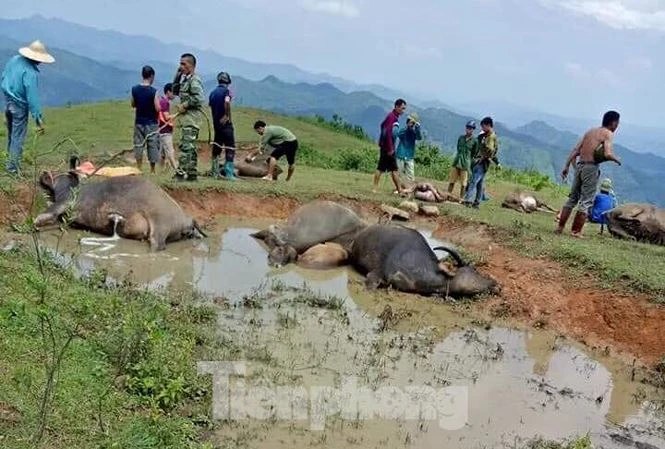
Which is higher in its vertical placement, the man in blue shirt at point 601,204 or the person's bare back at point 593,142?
the person's bare back at point 593,142

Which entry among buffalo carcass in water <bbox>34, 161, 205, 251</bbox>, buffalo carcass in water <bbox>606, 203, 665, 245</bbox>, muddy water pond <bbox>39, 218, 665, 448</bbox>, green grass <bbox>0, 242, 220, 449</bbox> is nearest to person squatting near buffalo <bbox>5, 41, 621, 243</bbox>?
buffalo carcass in water <bbox>606, 203, 665, 245</bbox>

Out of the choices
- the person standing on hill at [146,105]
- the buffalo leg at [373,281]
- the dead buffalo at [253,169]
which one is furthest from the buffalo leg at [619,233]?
the person standing on hill at [146,105]

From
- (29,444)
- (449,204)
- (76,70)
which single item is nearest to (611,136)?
(449,204)

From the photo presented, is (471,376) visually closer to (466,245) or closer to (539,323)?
(539,323)

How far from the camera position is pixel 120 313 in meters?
6.67

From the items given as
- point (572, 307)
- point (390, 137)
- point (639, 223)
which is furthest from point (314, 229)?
point (639, 223)

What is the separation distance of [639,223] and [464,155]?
3.52 meters

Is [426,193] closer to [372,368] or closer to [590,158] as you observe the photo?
[590,158]

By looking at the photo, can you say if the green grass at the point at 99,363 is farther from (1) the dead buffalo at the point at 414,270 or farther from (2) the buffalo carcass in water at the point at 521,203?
(2) the buffalo carcass in water at the point at 521,203

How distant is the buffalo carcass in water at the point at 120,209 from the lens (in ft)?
31.8

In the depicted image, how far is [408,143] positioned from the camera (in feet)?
46.4

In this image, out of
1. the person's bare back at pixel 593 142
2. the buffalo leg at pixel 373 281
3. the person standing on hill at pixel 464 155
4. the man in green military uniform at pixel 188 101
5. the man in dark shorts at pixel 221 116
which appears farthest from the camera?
the person standing on hill at pixel 464 155

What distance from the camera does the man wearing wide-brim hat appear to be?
10.1 metres

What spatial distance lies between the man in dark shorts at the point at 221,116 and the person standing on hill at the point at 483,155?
175 inches
